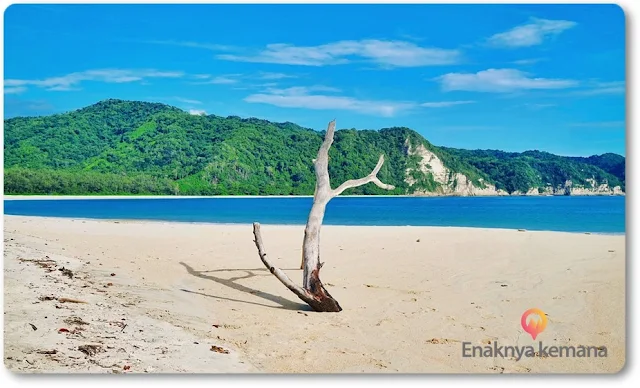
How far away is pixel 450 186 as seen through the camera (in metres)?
79.1

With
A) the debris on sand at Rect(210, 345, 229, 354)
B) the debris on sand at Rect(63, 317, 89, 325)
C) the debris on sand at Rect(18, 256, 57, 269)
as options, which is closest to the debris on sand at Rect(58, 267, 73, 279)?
the debris on sand at Rect(18, 256, 57, 269)

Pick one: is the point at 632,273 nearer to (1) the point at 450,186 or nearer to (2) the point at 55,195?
(2) the point at 55,195

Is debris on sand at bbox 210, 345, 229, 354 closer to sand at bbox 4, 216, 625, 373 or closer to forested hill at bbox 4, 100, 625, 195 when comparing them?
sand at bbox 4, 216, 625, 373

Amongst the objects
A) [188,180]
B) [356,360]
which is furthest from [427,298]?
[188,180]

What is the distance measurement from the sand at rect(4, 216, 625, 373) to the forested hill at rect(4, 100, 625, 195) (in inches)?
128

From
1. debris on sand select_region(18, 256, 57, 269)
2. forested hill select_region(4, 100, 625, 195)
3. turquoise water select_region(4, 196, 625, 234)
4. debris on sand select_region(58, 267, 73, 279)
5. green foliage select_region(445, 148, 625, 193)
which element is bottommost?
debris on sand select_region(58, 267, 73, 279)

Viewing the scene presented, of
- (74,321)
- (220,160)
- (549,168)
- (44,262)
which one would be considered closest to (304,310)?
(74,321)

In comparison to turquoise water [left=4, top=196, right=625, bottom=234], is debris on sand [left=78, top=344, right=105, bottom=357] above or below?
below

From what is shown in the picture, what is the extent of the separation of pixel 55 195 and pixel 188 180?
30893 millimetres

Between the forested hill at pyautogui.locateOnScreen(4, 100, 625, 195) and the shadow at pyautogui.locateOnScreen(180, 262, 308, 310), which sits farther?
the forested hill at pyautogui.locateOnScreen(4, 100, 625, 195)

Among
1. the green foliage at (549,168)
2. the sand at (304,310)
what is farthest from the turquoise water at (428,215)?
the sand at (304,310)

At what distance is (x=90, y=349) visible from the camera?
497 centimetres

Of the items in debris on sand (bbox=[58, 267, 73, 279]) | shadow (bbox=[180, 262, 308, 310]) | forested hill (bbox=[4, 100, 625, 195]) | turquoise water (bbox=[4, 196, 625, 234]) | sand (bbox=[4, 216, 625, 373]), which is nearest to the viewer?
sand (bbox=[4, 216, 625, 373])

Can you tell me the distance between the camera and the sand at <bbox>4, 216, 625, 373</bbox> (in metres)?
5.16
